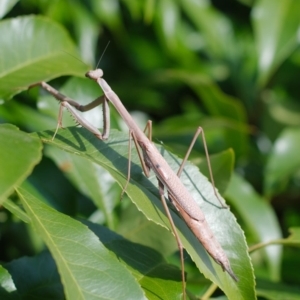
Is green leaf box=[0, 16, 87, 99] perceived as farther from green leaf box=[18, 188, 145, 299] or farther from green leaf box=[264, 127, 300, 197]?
green leaf box=[264, 127, 300, 197]

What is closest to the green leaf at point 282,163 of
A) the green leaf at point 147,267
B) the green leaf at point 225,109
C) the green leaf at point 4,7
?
the green leaf at point 225,109

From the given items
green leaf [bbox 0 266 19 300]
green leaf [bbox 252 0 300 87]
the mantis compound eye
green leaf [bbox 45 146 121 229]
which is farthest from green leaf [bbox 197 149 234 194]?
green leaf [bbox 252 0 300 87]

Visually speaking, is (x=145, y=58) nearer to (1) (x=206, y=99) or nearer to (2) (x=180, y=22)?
(2) (x=180, y=22)

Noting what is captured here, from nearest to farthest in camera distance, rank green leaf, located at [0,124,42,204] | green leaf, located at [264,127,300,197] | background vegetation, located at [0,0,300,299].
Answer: green leaf, located at [0,124,42,204] < background vegetation, located at [0,0,300,299] < green leaf, located at [264,127,300,197]

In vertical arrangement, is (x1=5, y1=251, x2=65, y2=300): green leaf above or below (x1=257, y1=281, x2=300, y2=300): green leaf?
above

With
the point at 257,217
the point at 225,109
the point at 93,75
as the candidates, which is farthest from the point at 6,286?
the point at 225,109

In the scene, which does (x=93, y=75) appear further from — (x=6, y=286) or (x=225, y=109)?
(x=225, y=109)
